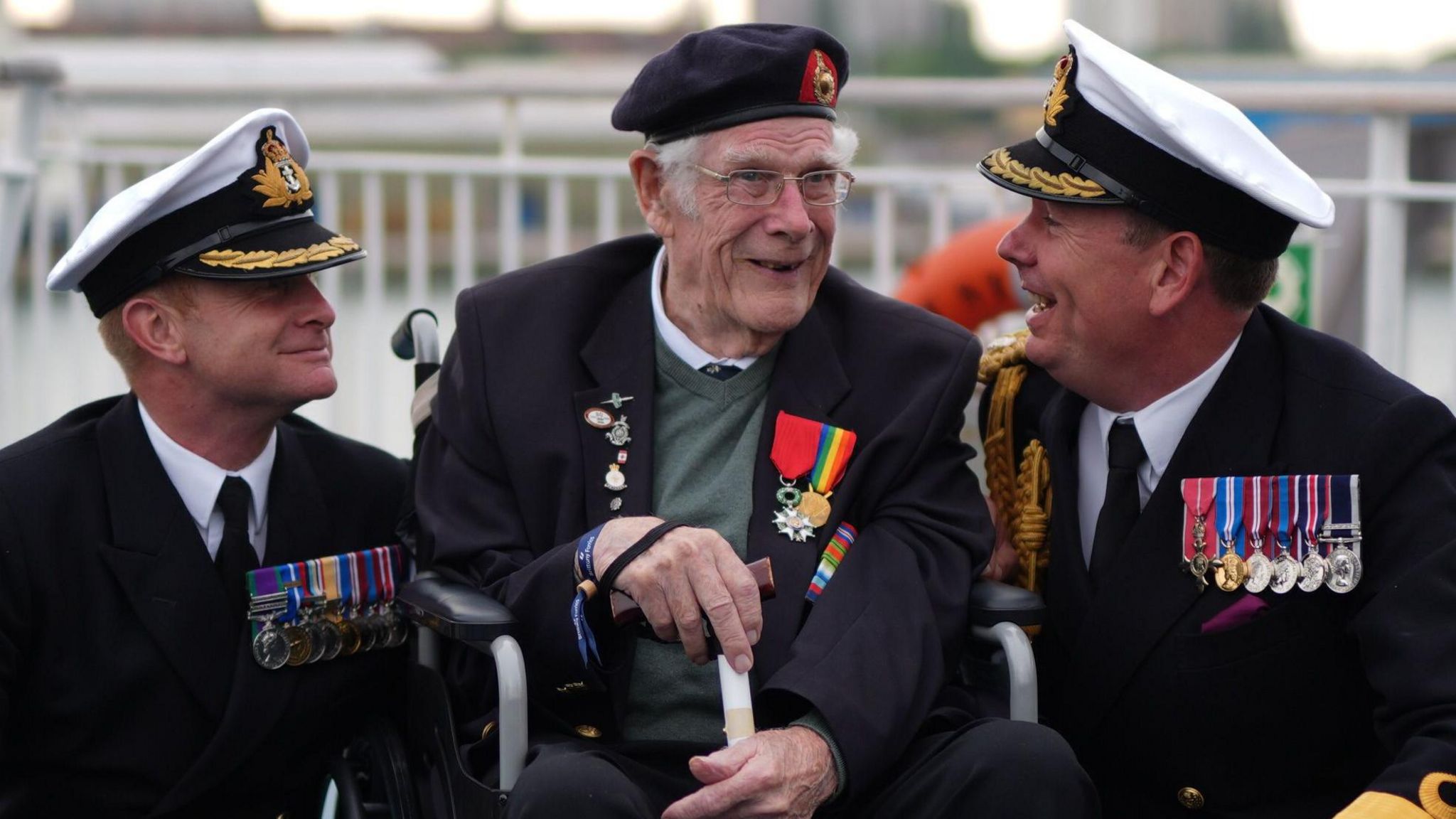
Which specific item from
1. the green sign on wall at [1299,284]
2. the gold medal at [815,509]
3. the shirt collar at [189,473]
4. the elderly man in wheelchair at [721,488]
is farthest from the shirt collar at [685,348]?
the green sign on wall at [1299,284]

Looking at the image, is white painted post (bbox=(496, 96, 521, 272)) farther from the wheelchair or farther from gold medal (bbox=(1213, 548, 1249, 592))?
gold medal (bbox=(1213, 548, 1249, 592))

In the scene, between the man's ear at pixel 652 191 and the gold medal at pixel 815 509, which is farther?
the man's ear at pixel 652 191

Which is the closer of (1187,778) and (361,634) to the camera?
(1187,778)

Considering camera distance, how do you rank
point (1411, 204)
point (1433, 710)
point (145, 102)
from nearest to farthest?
point (1433, 710)
point (1411, 204)
point (145, 102)

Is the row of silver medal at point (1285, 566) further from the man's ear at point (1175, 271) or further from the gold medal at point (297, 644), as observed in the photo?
the gold medal at point (297, 644)

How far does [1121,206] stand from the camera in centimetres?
263

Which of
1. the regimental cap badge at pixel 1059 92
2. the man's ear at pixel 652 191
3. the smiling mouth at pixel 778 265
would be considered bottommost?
the smiling mouth at pixel 778 265

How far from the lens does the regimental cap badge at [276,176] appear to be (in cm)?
292

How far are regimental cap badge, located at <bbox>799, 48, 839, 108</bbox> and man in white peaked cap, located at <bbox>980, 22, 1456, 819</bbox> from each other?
0.32 meters

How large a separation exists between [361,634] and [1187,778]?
4.62ft

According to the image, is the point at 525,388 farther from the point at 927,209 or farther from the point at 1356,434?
the point at 927,209

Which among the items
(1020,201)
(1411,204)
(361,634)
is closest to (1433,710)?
(361,634)

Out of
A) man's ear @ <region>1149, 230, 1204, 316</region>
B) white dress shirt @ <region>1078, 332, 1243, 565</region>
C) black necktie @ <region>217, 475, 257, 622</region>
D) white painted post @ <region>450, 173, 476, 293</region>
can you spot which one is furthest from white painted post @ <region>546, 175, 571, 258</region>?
man's ear @ <region>1149, 230, 1204, 316</region>

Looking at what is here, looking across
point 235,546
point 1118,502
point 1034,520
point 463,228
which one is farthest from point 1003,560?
point 463,228
